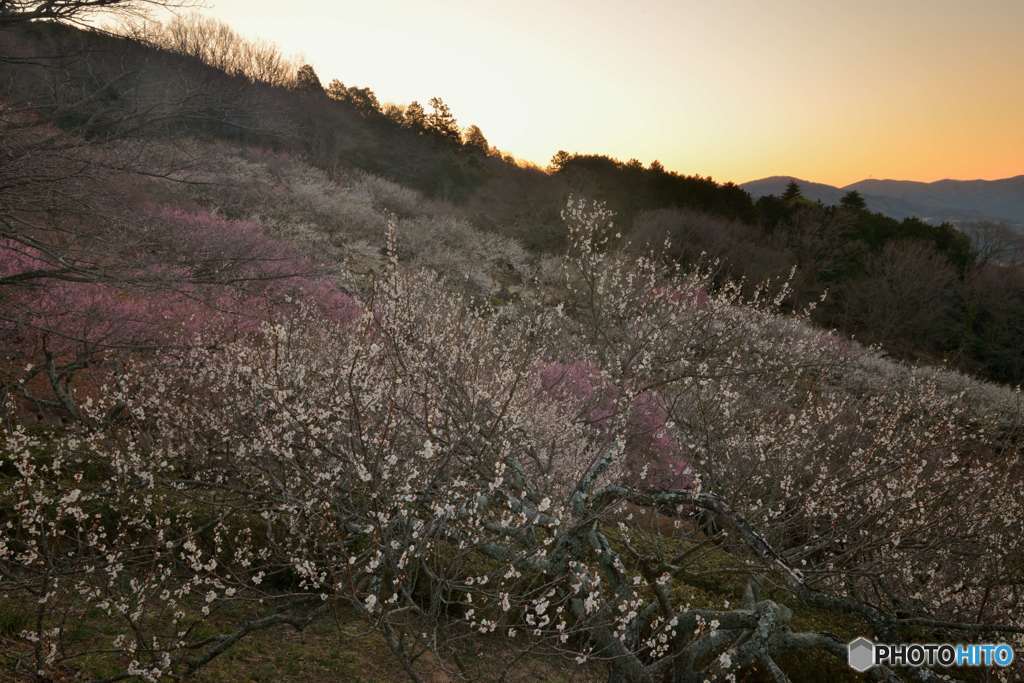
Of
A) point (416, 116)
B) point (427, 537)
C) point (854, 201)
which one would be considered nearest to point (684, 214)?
point (854, 201)

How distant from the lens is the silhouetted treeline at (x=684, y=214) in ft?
77.5

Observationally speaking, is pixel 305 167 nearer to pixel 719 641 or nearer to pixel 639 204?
pixel 639 204

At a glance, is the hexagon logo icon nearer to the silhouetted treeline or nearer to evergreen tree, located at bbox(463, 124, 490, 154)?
the silhouetted treeline

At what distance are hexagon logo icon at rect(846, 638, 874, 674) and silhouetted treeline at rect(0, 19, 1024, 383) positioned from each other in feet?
58.3

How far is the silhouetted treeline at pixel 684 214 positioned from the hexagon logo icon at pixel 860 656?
17.8m

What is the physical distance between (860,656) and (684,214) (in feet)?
82.2

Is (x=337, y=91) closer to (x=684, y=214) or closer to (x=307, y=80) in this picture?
(x=307, y=80)

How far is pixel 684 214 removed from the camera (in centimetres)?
2616

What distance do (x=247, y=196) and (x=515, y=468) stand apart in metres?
18.1

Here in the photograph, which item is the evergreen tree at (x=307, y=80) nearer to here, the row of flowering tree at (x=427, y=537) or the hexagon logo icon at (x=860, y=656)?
the row of flowering tree at (x=427, y=537)

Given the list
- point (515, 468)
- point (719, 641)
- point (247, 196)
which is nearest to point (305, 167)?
point (247, 196)

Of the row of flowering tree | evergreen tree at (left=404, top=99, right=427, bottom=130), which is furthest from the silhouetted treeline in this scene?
the row of flowering tree

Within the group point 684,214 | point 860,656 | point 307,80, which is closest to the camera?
point 860,656

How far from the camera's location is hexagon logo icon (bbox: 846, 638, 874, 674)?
10.4 ft
